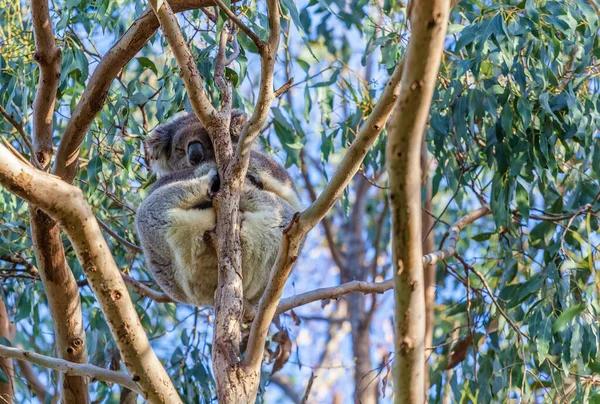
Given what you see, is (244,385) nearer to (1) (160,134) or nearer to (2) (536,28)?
(1) (160,134)

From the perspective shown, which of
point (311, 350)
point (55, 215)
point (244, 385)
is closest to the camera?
point (55, 215)

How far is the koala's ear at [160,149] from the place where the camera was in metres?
3.93

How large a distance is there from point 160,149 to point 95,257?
2.04 meters

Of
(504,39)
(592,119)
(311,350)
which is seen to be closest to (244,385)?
(504,39)

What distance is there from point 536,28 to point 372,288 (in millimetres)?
1533

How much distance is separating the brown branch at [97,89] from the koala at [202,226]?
1.66 ft

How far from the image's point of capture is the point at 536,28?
→ 356 centimetres

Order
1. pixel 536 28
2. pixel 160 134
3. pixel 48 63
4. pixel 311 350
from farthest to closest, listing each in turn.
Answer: pixel 311 350, pixel 160 134, pixel 536 28, pixel 48 63

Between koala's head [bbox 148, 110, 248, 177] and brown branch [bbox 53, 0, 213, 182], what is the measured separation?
0.85m

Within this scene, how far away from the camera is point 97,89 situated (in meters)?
2.67

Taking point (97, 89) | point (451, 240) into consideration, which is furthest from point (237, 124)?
point (451, 240)

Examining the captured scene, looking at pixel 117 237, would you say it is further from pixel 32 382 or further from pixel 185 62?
pixel 32 382

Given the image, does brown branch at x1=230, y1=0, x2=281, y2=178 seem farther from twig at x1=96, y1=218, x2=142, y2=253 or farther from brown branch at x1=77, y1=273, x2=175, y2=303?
brown branch at x1=77, y1=273, x2=175, y2=303

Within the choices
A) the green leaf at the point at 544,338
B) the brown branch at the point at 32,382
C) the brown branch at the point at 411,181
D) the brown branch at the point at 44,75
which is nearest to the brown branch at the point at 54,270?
the brown branch at the point at 44,75
